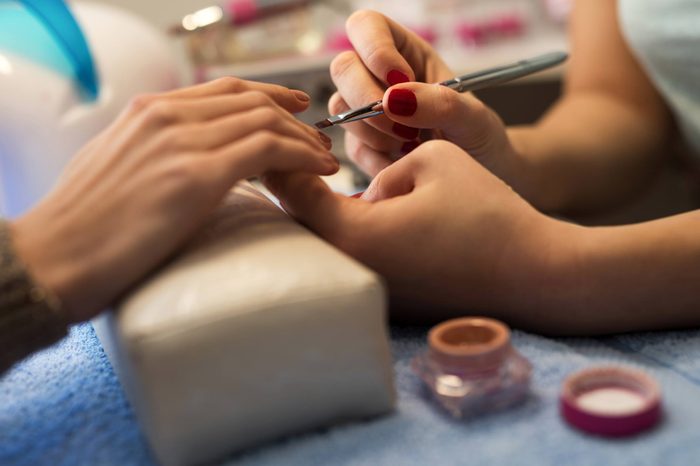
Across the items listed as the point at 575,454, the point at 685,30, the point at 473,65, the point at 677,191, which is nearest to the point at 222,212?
the point at 575,454

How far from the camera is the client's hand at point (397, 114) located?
1.94 feet

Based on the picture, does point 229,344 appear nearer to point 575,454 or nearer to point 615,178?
point 575,454

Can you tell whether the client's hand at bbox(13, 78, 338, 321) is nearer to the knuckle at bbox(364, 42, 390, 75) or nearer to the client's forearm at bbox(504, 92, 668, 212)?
the knuckle at bbox(364, 42, 390, 75)

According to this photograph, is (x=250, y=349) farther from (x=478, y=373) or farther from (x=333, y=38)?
(x=333, y=38)

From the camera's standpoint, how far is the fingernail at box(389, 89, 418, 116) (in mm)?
560

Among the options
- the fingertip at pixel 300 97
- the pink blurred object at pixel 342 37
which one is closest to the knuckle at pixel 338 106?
the fingertip at pixel 300 97

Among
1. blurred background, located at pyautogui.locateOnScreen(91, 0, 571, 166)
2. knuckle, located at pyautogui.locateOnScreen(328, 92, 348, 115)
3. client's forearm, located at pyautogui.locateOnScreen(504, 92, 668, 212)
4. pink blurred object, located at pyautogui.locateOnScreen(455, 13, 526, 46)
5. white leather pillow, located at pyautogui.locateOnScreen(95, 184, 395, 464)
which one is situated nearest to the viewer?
white leather pillow, located at pyautogui.locateOnScreen(95, 184, 395, 464)

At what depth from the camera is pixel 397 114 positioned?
566 millimetres

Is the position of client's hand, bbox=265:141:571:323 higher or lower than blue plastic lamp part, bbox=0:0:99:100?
lower

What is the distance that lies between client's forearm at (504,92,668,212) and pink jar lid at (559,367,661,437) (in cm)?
40

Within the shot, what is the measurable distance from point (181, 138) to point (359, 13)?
32 cm

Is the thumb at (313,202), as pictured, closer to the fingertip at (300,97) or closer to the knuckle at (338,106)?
the fingertip at (300,97)

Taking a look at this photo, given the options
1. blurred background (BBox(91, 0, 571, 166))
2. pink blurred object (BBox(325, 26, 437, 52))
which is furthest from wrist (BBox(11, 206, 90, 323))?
pink blurred object (BBox(325, 26, 437, 52))

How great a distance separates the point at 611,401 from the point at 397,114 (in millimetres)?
267
